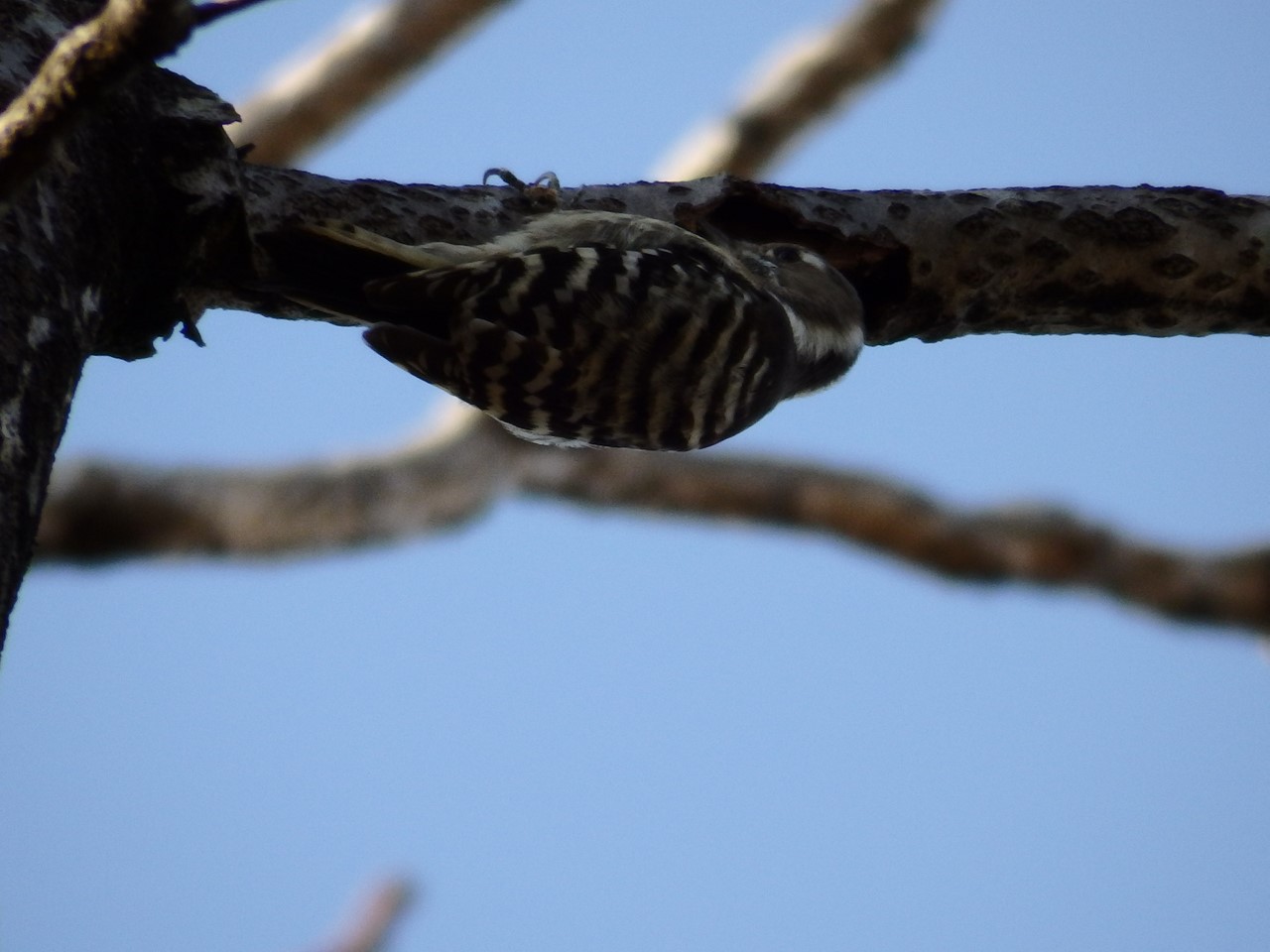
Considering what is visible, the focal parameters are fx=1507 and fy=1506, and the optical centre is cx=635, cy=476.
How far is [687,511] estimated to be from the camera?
8.09m

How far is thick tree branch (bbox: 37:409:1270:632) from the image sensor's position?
24.4 ft

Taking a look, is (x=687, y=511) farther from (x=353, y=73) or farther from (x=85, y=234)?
(x=85, y=234)

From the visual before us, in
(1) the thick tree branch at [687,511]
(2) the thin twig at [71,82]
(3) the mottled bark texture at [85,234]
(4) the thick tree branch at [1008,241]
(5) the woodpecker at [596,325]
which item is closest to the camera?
(2) the thin twig at [71,82]

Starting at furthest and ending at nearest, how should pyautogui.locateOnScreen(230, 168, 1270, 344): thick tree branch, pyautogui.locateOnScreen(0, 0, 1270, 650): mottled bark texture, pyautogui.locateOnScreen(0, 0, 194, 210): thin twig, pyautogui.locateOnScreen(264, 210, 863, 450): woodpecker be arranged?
pyautogui.locateOnScreen(264, 210, 863, 450): woodpecker < pyautogui.locateOnScreen(230, 168, 1270, 344): thick tree branch < pyautogui.locateOnScreen(0, 0, 1270, 650): mottled bark texture < pyautogui.locateOnScreen(0, 0, 194, 210): thin twig

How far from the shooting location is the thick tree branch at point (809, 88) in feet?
25.2

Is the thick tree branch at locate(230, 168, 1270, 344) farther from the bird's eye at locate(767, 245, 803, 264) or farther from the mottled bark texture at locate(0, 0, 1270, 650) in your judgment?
the bird's eye at locate(767, 245, 803, 264)

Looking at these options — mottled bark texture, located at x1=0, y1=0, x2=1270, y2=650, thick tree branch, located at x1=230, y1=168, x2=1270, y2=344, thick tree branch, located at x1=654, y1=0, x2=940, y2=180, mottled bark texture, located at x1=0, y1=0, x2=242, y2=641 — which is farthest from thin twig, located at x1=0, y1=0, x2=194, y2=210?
thick tree branch, located at x1=654, y1=0, x2=940, y2=180

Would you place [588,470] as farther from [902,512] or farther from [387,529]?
[902,512]

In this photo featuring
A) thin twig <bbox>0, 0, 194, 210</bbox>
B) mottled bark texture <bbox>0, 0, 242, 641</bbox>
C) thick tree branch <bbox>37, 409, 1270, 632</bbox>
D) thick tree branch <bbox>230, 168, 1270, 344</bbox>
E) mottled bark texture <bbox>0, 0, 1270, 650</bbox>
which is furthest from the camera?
thick tree branch <bbox>37, 409, 1270, 632</bbox>

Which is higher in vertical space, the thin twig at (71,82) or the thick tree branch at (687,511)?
the thick tree branch at (687,511)

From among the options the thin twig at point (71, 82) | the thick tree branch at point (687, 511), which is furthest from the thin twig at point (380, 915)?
the thin twig at point (71, 82)

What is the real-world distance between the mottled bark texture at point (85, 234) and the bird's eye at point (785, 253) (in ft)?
4.37

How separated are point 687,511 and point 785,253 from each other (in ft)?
14.6

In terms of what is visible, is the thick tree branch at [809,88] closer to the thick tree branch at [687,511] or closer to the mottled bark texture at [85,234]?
the thick tree branch at [687,511]
